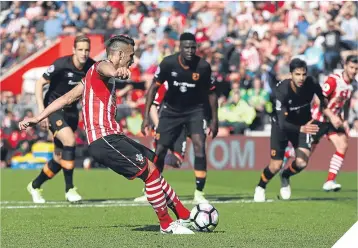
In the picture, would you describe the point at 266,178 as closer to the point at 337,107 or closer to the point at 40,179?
the point at 337,107

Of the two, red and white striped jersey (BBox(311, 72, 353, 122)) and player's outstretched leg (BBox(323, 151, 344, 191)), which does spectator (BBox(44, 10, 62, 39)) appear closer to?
red and white striped jersey (BBox(311, 72, 353, 122))

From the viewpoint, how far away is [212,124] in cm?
1485

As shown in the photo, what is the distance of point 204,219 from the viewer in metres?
10.6

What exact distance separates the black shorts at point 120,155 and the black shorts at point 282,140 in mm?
5493

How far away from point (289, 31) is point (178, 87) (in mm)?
12936

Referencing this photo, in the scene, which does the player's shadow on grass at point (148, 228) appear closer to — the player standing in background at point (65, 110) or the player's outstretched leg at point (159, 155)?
the player standing in background at point (65, 110)

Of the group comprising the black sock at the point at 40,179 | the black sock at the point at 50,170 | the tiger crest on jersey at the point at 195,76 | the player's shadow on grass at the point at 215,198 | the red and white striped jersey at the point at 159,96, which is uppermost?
the tiger crest on jersey at the point at 195,76

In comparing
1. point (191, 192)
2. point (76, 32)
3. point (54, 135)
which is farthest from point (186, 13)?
point (54, 135)

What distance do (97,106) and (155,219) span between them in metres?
2.45

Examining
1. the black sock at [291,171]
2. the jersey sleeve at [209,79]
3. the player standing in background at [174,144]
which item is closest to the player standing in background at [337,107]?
the black sock at [291,171]

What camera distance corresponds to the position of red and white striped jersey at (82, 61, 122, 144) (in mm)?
10289

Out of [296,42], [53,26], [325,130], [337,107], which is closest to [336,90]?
[337,107]

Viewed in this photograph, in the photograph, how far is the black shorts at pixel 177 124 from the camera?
15.0 m

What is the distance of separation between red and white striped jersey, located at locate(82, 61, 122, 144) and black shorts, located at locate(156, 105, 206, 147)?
4668 mm
